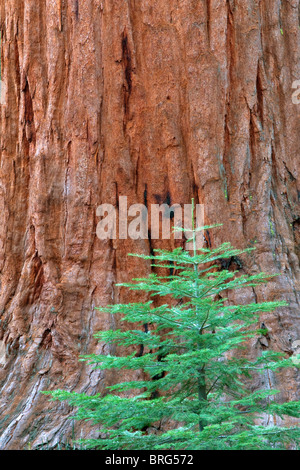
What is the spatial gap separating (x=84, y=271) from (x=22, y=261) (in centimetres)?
119

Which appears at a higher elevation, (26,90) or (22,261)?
(26,90)

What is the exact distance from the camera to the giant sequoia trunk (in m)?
6.34

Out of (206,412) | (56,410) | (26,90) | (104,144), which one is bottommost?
(56,410)

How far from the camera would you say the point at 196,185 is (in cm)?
651

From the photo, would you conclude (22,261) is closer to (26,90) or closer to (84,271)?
(84,271)

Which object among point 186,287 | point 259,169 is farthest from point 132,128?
point 186,287

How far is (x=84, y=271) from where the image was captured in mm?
6457

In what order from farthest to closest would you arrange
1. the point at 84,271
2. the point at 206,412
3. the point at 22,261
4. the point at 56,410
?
the point at 22,261
the point at 84,271
the point at 56,410
the point at 206,412

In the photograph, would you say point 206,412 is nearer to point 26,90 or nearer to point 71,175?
point 71,175

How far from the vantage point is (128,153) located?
6.68 metres

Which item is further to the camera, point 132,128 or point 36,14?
point 36,14

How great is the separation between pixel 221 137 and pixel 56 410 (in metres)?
3.96

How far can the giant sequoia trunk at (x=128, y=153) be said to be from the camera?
6344 millimetres

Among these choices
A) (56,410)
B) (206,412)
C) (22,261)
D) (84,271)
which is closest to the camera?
(206,412)
